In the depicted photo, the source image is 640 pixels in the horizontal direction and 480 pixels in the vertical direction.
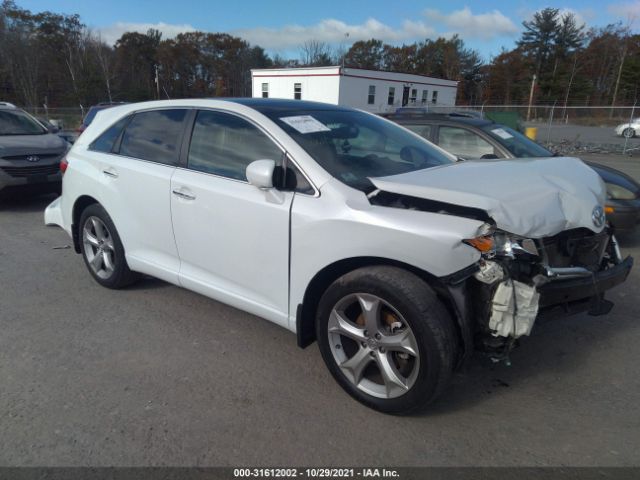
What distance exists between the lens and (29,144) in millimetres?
7488

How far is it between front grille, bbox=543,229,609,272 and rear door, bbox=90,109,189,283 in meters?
2.66

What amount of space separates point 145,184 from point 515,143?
14.8ft

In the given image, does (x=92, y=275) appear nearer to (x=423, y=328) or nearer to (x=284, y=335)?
(x=284, y=335)

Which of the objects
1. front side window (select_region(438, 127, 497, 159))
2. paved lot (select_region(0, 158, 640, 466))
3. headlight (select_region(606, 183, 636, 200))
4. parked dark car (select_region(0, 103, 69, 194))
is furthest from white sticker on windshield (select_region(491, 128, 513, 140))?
parked dark car (select_region(0, 103, 69, 194))

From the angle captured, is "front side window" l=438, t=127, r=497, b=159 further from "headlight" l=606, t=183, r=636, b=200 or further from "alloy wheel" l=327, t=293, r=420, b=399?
"alloy wheel" l=327, t=293, r=420, b=399

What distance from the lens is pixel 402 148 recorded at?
3520mm

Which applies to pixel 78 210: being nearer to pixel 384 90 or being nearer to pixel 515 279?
pixel 515 279

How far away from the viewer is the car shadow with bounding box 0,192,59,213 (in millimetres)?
7386

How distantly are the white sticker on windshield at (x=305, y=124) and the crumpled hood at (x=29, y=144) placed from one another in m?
6.23

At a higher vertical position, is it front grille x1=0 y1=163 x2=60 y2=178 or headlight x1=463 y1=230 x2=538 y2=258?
headlight x1=463 y1=230 x2=538 y2=258

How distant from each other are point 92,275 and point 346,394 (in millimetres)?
2973

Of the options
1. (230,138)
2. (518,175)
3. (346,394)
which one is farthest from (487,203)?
(230,138)

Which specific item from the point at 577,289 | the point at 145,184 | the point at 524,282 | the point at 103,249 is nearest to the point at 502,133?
the point at 577,289

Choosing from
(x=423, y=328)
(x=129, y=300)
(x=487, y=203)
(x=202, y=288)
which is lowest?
(x=129, y=300)
